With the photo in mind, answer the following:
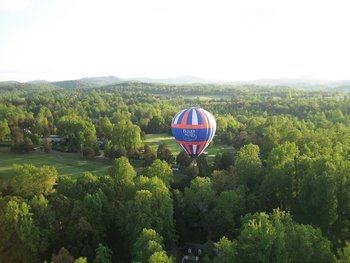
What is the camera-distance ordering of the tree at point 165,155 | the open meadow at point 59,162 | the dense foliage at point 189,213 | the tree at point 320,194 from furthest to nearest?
the tree at point 165,155, the open meadow at point 59,162, the tree at point 320,194, the dense foliage at point 189,213

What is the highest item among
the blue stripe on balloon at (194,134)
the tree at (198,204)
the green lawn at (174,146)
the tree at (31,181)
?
the blue stripe on balloon at (194,134)

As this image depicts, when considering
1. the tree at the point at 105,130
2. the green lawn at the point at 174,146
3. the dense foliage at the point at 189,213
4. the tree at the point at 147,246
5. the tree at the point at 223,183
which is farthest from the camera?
the tree at the point at 105,130

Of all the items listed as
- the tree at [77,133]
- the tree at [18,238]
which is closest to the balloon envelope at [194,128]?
the tree at [77,133]

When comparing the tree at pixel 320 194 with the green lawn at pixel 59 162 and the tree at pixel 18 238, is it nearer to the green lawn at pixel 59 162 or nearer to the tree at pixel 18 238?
the tree at pixel 18 238

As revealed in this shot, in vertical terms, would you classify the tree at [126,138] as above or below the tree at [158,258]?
above

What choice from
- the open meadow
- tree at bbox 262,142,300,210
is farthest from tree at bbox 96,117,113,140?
tree at bbox 262,142,300,210

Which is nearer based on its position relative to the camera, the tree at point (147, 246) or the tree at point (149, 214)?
the tree at point (147, 246)
